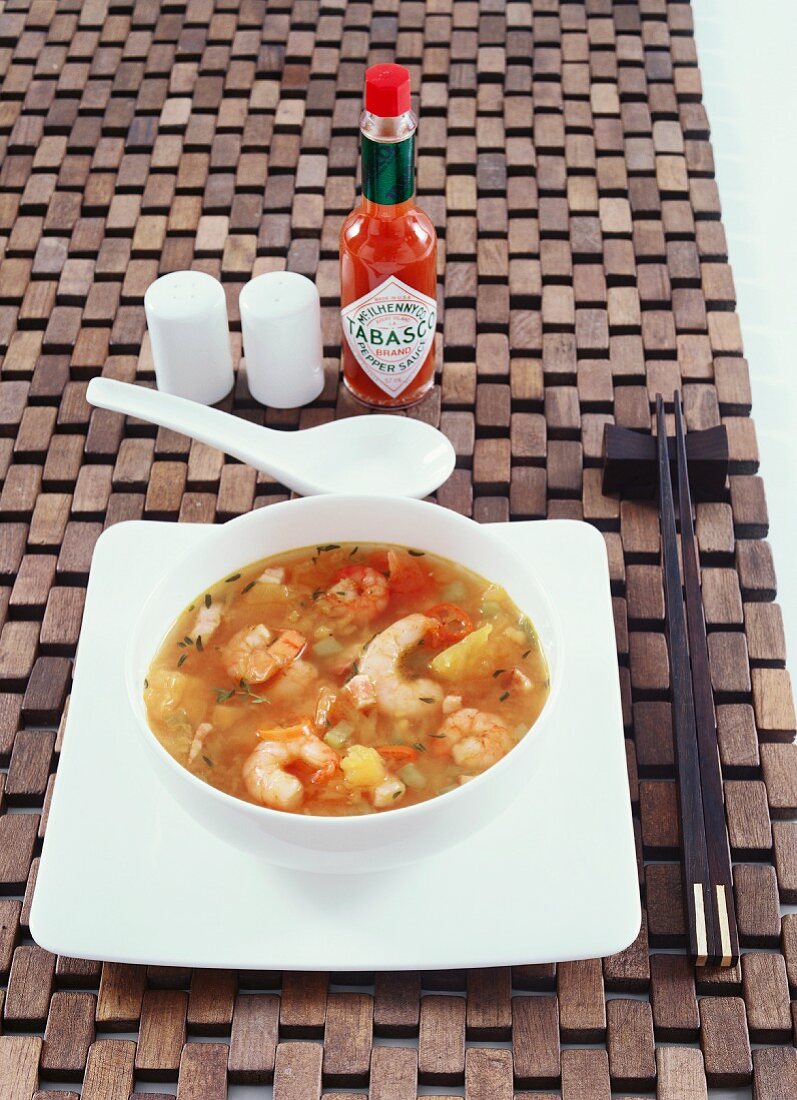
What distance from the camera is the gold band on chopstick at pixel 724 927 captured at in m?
1.30

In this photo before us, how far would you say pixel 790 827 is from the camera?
1438 mm

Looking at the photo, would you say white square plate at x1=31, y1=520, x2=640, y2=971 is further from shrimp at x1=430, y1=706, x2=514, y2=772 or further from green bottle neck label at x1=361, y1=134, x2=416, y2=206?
green bottle neck label at x1=361, y1=134, x2=416, y2=206

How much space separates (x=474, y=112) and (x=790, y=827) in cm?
150

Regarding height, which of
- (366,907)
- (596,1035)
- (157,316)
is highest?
(157,316)

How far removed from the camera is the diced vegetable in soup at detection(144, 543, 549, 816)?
1.30 meters

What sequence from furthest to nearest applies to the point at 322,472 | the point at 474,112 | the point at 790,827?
the point at 474,112
the point at 322,472
the point at 790,827

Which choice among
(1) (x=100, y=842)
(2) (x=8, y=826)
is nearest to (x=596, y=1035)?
(1) (x=100, y=842)

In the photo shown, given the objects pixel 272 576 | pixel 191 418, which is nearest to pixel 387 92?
pixel 191 418

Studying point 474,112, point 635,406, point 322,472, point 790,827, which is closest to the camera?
point 790,827

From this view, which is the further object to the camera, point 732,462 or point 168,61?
point 168,61

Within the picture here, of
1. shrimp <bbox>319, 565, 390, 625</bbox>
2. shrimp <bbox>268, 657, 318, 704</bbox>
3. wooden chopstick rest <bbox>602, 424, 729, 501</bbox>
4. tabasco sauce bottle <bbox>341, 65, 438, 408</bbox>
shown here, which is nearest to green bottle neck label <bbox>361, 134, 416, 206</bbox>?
tabasco sauce bottle <bbox>341, 65, 438, 408</bbox>

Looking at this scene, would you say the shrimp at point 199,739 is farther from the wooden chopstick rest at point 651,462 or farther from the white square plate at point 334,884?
the wooden chopstick rest at point 651,462

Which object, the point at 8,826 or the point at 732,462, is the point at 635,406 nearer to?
the point at 732,462

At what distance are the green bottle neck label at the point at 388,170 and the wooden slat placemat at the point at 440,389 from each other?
33cm
